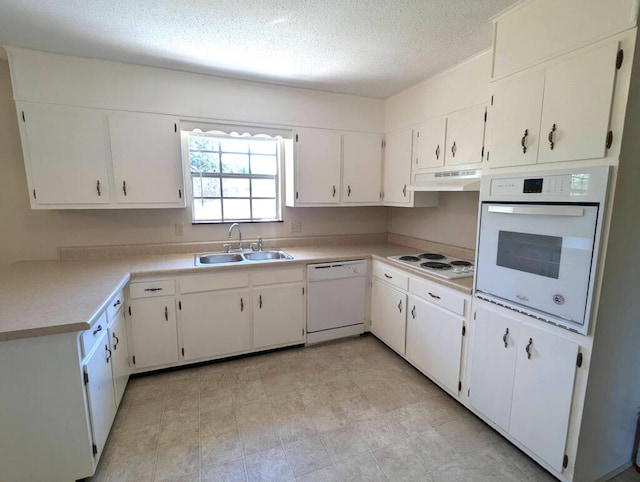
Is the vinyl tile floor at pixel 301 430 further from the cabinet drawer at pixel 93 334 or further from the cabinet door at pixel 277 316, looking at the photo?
the cabinet drawer at pixel 93 334

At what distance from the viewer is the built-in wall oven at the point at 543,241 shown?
1.37 m

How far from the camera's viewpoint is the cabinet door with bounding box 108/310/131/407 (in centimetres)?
199

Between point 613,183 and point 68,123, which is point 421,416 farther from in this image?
point 68,123

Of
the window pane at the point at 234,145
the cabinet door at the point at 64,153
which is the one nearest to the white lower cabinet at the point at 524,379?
the window pane at the point at 234,145

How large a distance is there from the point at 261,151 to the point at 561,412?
3.08m

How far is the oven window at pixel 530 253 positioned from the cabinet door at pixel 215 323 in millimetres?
1966

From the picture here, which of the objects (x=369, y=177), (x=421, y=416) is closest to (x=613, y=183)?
(x=421, y=416)

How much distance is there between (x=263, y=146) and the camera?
128 inches

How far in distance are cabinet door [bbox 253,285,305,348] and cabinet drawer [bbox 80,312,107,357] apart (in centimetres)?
114

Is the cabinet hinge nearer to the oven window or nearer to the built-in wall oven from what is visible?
the built-in wall oven

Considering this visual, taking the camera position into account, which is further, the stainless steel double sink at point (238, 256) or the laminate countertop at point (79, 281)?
the stainless steel double sink at point (238, 256)

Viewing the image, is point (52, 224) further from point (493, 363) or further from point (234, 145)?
point (493, 363)

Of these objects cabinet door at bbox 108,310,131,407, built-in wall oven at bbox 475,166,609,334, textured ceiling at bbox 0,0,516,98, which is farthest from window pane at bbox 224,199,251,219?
built-in wall oven at bbox 475,166,609,334

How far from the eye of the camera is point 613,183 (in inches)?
51.2
